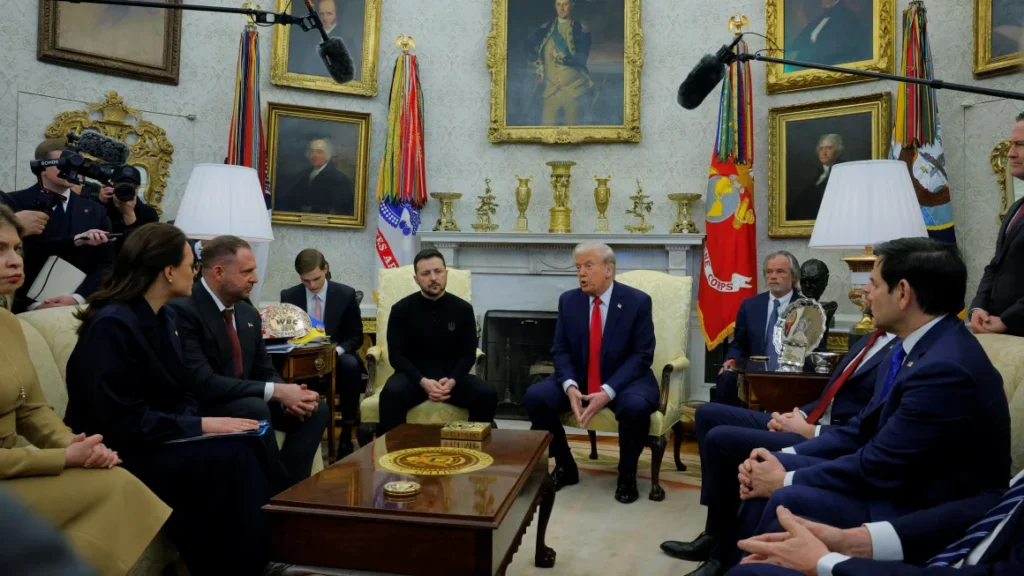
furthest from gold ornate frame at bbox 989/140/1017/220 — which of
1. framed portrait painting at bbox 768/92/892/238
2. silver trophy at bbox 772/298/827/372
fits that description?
silver trophy at bbox 772/298/827/372

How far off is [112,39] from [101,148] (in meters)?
3.02

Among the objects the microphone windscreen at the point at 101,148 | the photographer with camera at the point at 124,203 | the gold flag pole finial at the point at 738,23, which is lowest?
the photographer with camera at the point at 124,203

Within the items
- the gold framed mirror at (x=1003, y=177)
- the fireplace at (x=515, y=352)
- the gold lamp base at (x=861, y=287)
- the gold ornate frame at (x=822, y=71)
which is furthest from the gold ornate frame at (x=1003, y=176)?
the fireplace at (x=515, y=352)

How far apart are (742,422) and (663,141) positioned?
424 centimetres

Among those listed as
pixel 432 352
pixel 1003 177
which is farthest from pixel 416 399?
pixel 1003 177

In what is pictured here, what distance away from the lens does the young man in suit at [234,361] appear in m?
3.45

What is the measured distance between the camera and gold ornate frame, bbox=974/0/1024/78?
555 cm

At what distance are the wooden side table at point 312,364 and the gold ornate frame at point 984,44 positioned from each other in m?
5.24

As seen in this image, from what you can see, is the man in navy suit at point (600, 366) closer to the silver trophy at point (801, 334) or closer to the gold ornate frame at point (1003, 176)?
the silver trophy at point (801, 334)

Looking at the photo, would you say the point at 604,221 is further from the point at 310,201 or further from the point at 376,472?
the point at 376,472

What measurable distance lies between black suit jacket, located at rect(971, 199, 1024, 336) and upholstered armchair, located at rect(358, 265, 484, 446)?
9.58ft

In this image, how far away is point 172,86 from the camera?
263 inches

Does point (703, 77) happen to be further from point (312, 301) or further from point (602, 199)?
point (602, 199)

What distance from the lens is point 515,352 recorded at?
7180 mm
